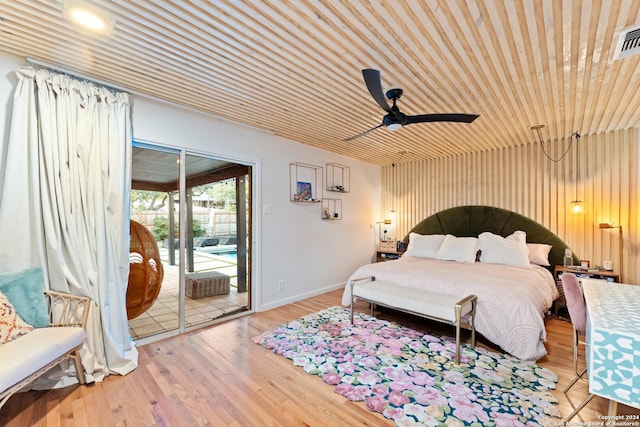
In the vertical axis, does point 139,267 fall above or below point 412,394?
above

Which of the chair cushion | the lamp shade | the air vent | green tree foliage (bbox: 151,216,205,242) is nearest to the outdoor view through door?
green tree foliage (bbox: 151,216,205,242)

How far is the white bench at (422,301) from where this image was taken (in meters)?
2.56

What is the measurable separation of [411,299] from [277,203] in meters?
2.26

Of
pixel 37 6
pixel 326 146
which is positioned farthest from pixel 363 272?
pixel 37 6

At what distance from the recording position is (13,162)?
6.82 feet

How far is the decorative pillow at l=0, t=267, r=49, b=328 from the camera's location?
6.44 feet

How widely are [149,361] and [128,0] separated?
9.15 feet

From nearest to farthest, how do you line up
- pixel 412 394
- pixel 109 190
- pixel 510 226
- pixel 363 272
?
1. pixel 412 394
2. pixel 109 190
3. pixel 363 272
4. pixel 510 226

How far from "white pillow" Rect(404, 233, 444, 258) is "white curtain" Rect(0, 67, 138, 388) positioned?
156 inches

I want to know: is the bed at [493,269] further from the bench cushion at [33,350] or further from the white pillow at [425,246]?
the bench cushion at [33,350]

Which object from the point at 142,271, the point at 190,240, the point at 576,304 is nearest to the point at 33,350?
the point at 142,271

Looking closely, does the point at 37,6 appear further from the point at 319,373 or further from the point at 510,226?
the point at 510,226

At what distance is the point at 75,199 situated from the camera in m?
2.31

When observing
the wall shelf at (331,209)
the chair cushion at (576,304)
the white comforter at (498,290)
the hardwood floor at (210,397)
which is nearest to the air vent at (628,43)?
the chair cushion at (576,304)
